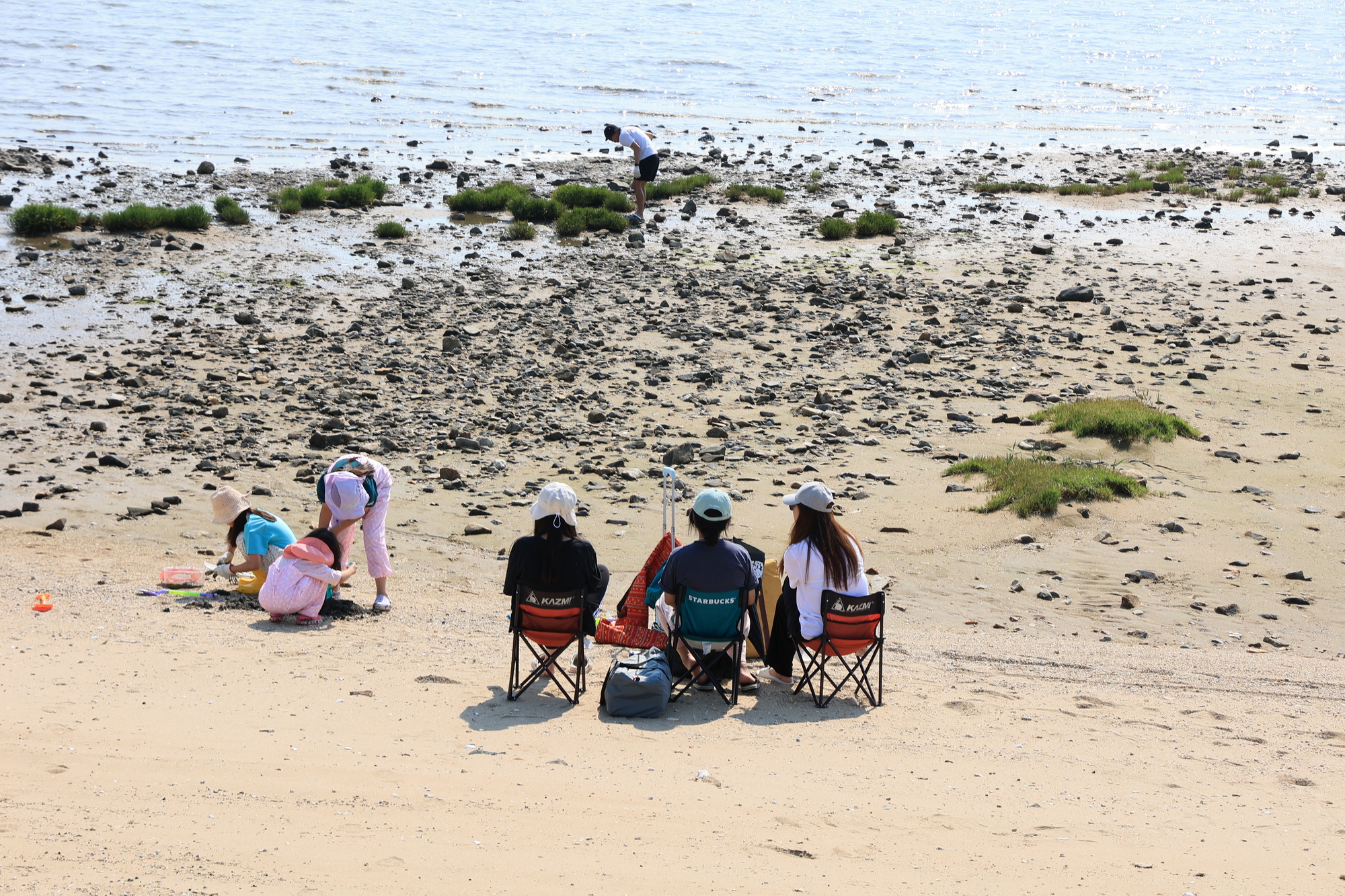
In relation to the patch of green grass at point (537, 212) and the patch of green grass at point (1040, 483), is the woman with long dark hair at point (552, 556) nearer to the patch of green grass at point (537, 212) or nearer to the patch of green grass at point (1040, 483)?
the patch of green grass at point (1040, 483)

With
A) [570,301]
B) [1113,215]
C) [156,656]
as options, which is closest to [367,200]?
[570,301]

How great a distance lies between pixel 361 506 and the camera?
967 cm

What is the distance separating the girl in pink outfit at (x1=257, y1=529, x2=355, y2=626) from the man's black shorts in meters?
15.8

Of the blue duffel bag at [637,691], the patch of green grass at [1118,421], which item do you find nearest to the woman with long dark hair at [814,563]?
the blue duffel bag at [637,691]

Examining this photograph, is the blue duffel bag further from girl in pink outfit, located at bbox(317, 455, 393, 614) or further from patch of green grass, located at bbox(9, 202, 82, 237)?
patch of green grass, located at bbox(9, 202, 82, 237)

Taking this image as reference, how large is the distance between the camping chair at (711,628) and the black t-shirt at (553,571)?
0.66 m

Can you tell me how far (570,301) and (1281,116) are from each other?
1726 inches

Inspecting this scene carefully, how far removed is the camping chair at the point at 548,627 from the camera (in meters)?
8.02

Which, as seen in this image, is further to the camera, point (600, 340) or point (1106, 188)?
point (1106, 188)

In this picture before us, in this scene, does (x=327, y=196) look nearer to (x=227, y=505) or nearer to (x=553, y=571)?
(x=227, y=505)

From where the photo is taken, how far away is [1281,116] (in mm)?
52188

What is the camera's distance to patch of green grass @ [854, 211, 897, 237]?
23844mm

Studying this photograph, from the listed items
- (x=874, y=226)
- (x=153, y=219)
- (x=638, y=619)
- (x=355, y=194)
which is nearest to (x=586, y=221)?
(x=355, y=194)

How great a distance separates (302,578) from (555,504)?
254 cm
